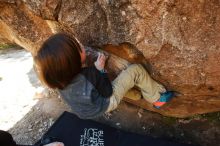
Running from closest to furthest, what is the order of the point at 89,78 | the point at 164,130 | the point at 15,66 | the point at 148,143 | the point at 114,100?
the point at 89,78 < the point at 114,100 < the point at 148,143 < the point at 164,130 < the point at 15,66

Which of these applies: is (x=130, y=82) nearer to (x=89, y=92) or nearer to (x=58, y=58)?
(x=89, y=92)

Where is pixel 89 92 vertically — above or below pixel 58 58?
below

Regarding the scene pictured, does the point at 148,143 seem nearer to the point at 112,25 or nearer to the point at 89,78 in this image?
the point at 89,78

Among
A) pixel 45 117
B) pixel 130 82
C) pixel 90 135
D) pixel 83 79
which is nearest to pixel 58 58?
pixel 83 79

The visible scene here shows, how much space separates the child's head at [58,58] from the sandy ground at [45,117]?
1422 millimetres

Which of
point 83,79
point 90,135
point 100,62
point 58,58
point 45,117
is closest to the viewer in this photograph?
point 58,58

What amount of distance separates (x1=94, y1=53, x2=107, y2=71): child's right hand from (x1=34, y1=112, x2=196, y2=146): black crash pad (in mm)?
934

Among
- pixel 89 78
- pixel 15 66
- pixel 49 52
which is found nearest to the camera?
pixel 49 52

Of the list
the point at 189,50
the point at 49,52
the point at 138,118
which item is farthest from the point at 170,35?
the point at 138,118

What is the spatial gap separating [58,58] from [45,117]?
1.97 meters

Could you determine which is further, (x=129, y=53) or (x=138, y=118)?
(x=138, y=118)

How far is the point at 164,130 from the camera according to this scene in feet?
11.6

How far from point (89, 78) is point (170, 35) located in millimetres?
702

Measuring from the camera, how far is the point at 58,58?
7.91ft
